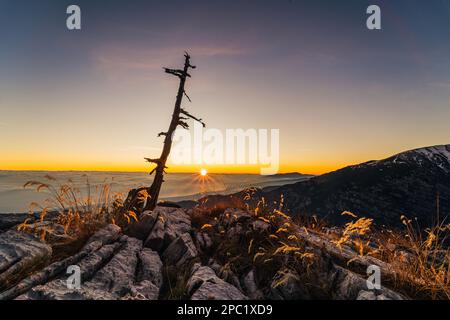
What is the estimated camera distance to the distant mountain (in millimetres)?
45094

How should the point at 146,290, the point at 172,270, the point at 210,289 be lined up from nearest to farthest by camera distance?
1. the point at 210,289
2. the point at 146,290
3. the point at 172,270

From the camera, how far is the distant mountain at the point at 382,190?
1775 inches

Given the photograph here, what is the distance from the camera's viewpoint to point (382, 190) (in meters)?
48.5

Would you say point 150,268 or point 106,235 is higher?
point 106,235

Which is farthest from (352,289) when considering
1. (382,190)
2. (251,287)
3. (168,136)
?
(382,190)

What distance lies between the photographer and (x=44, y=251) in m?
5.79

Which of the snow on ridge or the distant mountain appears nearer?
the distant mountain

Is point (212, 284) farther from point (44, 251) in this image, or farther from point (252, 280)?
point (44, 251)

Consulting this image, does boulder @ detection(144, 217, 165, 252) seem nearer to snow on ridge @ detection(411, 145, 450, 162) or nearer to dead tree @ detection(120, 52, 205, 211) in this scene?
dead tree @ detection(120, 52, 205, 211)

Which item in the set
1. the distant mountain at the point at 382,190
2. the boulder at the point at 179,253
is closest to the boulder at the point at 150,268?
the boulder at the point at 179,253

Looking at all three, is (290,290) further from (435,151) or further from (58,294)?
(435,151)

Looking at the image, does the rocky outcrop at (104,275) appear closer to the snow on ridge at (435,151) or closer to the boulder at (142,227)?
the boulder at (142,227)

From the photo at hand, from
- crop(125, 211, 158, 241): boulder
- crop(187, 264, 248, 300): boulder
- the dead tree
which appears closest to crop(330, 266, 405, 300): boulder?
crop(187, 264, 248, 300): boulder
